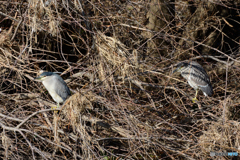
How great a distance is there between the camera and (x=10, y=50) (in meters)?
4.25

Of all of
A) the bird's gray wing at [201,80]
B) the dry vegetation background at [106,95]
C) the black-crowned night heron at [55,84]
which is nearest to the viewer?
the dry vegetation background at [106,95]

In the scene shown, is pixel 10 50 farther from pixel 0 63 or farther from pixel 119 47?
pixel 119 47

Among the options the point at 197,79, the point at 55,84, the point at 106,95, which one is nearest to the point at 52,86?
the point at 55,84

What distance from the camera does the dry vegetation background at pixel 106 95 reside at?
129 inches

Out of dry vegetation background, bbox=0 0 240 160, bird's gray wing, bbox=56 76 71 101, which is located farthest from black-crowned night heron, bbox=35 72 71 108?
dry vegetation background, bbox=0 0 240 160

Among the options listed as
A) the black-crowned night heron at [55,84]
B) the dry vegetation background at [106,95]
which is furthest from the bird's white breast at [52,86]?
the dry vegetation background at [106,95]

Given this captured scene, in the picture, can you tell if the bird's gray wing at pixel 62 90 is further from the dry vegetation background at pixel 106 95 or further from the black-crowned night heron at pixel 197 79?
the black-crowned night heron at pixel 197 79

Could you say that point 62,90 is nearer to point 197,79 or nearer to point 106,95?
point 106,95

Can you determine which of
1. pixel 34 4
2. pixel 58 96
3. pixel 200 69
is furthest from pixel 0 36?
pixel 200 69

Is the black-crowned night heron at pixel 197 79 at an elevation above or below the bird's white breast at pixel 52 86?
below

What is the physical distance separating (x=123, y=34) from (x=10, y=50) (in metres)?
1.85

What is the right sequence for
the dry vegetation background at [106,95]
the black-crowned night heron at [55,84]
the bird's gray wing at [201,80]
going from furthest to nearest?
the bird's gray wing at [201,80] → the black-crowned night heron at [55,84] → the dry vegetation background at [106,95]

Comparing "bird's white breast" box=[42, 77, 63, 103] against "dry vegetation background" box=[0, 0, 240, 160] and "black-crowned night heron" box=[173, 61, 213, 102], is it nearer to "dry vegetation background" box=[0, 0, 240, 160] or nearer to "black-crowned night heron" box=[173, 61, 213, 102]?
"dry vegetation background" box=[0, 0, 240, 160]

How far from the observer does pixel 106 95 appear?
4012 mm
